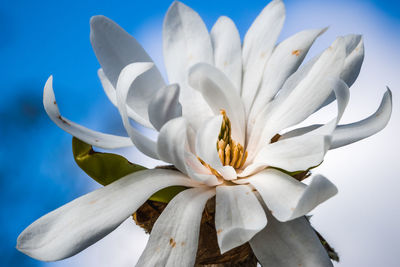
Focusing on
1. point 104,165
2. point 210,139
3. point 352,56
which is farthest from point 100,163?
point 352,56

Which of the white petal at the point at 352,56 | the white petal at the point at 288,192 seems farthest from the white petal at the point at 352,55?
the white petal at the point at 288,192

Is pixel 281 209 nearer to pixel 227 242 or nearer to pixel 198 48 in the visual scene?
pixel 227 242

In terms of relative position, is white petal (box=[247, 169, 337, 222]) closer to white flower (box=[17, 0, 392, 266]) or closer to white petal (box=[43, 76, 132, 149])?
white flower (box=[17, 0, 392, 266])

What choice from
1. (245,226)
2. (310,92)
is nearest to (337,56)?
(310,92)

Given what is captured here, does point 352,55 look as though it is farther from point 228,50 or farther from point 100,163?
point 100,163

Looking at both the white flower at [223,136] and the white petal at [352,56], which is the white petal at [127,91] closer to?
the white flower at [223,136]
